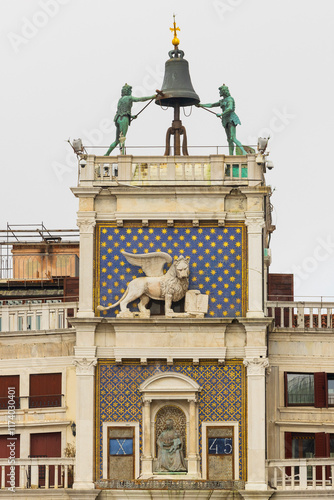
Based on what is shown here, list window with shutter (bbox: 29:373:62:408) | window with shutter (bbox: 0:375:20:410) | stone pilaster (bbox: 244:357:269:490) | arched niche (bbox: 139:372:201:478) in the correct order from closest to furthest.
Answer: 1. stone pilaster (bbox: 244:357:269:490)
2. arched niche (bbox: 139:372:201:478)
3. window with shutter (bbox: 29:373:62:408)
4. window with shutter (bbox: 0:375:20:410)

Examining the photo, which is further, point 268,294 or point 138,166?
point 268,294

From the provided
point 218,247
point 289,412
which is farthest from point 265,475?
point 218,247

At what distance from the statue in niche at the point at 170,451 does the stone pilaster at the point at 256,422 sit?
2.39m

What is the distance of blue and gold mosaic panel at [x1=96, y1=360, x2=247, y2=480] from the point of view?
56719 mm

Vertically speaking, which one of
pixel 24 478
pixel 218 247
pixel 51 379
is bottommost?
pixel 24 478

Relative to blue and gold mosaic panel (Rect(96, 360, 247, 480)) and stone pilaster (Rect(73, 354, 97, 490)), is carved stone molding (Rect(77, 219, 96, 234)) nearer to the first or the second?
stone pilaster (Rect(73, 354, 97, 490))

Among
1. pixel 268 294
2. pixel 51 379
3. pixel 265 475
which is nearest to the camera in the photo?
pixel 265 475

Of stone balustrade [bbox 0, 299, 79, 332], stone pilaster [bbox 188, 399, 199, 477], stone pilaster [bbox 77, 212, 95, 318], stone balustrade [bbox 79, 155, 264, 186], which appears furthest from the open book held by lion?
stone balustrade [bbox 0, 299, 79, 332]

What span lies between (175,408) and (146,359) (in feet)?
6.56

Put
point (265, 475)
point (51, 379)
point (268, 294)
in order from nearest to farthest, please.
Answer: point (265, 475) → point (51, 379) → point (268, 294)

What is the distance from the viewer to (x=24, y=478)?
57688 millimetres

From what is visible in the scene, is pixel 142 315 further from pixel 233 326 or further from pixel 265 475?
pixel 265 475

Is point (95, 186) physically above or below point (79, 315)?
above

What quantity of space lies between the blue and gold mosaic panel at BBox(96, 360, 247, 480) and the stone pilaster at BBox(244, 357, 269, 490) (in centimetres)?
30
